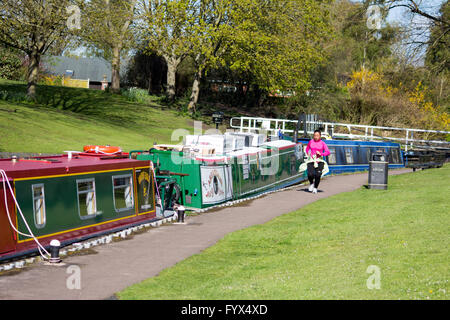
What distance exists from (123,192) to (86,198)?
140cm

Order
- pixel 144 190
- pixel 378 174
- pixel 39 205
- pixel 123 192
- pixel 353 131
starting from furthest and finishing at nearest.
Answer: pixel 353 131 → pixel 378 174 → pixel 144 190 → pixel 123 192 → pixel 39 205

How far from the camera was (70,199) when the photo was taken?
1080cm

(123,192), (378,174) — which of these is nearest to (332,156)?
(378,174)

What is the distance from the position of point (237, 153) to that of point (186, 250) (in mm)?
7121

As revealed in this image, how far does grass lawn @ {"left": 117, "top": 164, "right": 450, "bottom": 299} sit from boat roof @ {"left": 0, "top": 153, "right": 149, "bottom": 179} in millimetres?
2702

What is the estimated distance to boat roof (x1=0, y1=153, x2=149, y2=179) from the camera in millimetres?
9836

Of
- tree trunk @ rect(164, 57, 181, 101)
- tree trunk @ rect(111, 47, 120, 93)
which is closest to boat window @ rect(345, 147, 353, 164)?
tree trunk @ rect(164, 57, 181, 101)

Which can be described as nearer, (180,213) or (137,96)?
(180,213)

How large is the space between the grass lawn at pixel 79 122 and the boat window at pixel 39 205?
1243 centimetres

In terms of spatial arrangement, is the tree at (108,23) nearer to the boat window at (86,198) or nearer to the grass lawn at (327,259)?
the grass lawn at (327,259)

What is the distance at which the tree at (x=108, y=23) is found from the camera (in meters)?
34.1

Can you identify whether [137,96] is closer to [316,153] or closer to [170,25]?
[170,25]

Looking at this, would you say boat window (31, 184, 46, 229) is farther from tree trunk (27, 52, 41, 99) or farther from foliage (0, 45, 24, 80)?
foliage (0, 45, 24, 80)

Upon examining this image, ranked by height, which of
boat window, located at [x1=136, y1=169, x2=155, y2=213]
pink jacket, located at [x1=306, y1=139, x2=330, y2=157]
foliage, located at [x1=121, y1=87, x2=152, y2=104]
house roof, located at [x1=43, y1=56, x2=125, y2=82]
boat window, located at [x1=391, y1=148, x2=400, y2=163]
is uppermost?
house roof, located at [x1=43, y1=56, x2=125, y2=82]
